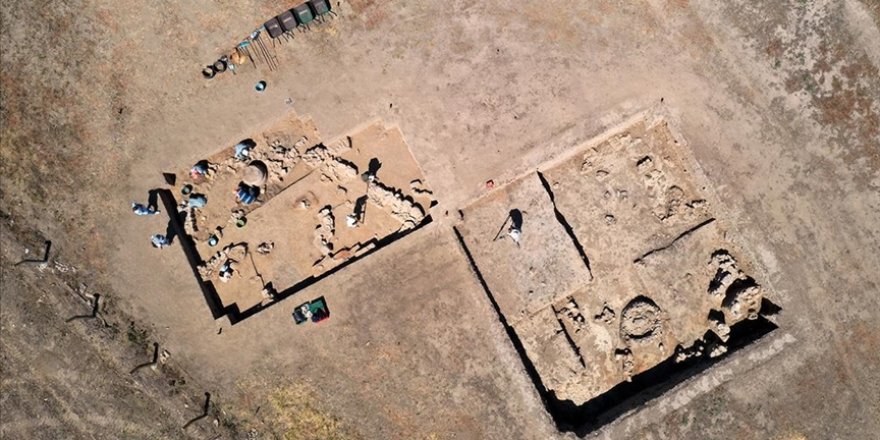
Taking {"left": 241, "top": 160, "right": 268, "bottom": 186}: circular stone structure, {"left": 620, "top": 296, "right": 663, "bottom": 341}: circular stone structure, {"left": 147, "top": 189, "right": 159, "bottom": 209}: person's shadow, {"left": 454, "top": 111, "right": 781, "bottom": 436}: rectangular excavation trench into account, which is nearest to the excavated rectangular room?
{"left": 241, "top": 160, "right": 268, "bottom": 186}: circular stone structure

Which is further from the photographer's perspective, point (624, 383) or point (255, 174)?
point (255, 174)

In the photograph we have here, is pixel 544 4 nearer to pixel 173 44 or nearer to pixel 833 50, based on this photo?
pixel 833 50

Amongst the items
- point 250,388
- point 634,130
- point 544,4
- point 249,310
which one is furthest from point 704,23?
point 250,388

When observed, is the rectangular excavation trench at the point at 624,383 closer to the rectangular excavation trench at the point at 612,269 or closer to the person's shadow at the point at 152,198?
the rectangular excavation trench at the point at 612,269

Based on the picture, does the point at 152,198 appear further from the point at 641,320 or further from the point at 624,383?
the point at 624,383

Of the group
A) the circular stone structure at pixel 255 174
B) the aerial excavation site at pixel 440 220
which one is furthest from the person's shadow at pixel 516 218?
the circular stone structure at pixel 255 174

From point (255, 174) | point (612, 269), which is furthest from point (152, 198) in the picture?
point (612, 269)
